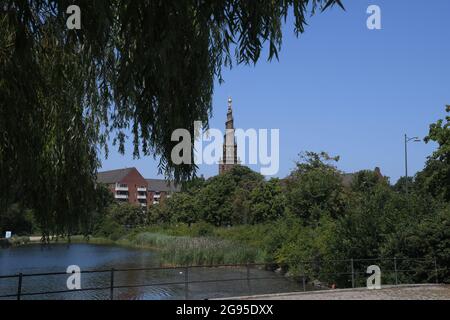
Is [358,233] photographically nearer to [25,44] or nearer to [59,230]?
[59,230]

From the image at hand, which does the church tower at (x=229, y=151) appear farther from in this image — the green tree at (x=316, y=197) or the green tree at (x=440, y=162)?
the green tree at (x=440, y=162)

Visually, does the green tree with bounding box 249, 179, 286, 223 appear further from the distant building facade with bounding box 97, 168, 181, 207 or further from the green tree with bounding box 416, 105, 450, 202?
the distant building facade with bounding box 97, 168, 181, 207

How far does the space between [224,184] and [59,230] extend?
211 feet

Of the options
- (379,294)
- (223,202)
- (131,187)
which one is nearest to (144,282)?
(379,294)

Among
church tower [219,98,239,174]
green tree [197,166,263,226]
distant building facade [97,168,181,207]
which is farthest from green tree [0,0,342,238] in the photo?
distant building facade [97,168,181,207]

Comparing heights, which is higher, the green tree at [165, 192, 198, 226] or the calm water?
the green tree at [165, 192, 198, 226]

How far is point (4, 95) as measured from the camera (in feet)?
14.7

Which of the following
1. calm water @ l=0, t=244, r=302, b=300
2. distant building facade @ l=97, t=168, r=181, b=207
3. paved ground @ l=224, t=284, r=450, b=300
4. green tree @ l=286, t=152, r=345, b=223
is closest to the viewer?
paved ground @ l=224, t=284, r=450, b=300

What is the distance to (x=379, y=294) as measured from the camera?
14.2 metres

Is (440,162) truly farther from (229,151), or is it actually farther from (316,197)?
(229,151)

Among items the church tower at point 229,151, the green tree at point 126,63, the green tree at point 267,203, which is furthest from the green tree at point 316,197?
the green tree at point 126,63

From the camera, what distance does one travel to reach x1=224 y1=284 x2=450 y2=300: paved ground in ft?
43.1

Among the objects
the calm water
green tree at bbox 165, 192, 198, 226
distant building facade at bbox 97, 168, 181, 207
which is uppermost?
distant building facade at bbox 97, 168, 181, 207
